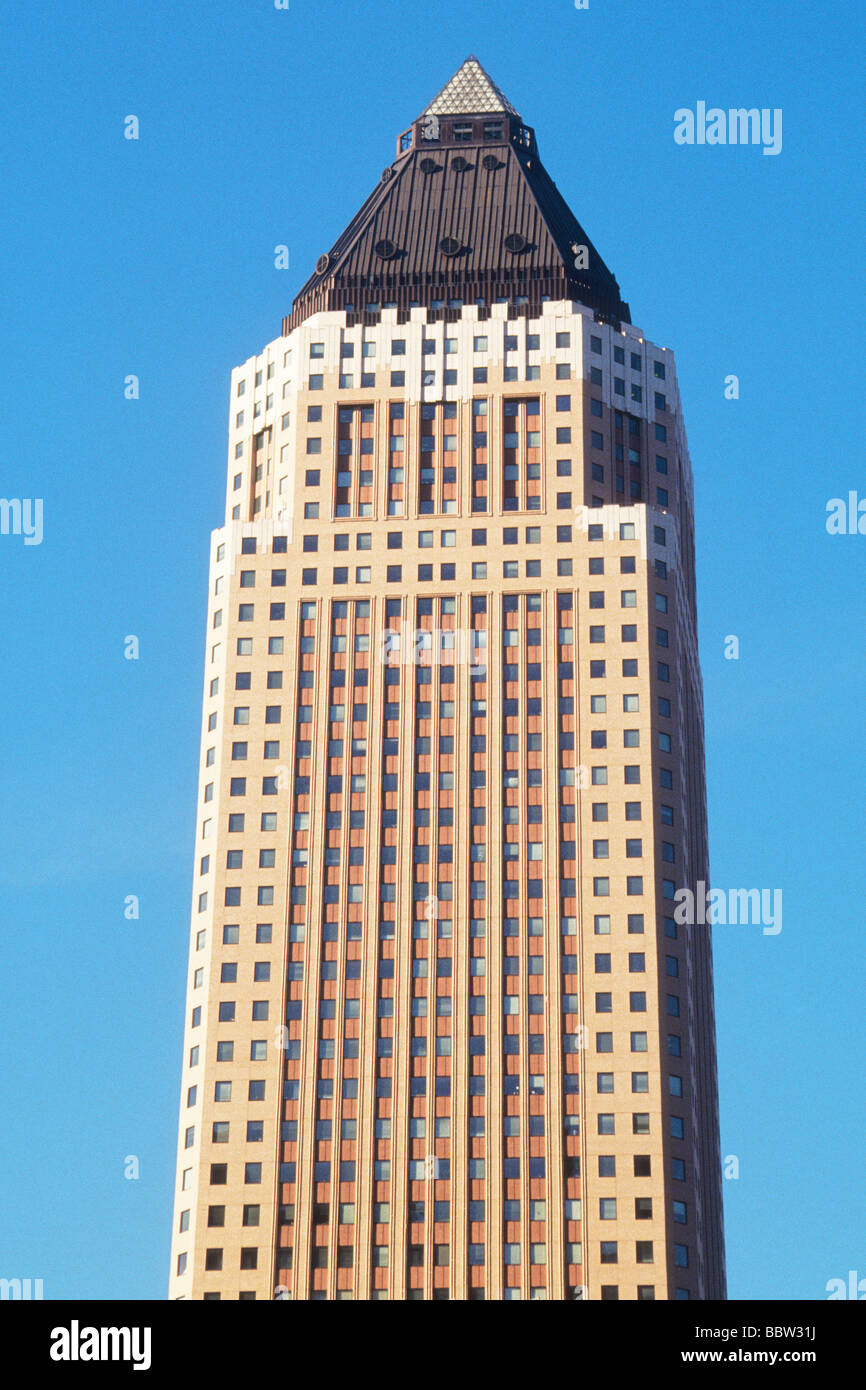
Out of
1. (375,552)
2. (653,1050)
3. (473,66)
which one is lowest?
(653,1050)

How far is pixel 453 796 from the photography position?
154m

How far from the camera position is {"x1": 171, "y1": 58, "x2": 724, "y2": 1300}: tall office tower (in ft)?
462

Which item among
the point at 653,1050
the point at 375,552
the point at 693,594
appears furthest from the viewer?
the point at 693,594

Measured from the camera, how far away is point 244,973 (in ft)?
490

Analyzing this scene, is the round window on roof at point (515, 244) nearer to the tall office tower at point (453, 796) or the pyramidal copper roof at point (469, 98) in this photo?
the tall office tower at point (453, 796)

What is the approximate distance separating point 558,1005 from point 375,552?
37684 millimetres

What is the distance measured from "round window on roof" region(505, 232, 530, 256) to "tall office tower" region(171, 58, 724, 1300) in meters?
0.25

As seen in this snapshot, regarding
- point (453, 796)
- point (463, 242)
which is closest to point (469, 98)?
point (463, 242)

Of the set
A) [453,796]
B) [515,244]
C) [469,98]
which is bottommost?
[453,796]

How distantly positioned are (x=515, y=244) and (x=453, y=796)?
156 ft

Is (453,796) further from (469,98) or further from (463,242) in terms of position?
(469,98)
